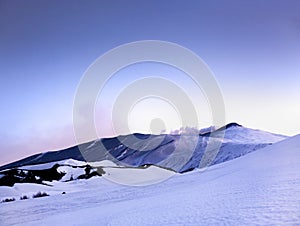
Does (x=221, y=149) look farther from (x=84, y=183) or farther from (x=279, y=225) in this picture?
(x=279, y=225)

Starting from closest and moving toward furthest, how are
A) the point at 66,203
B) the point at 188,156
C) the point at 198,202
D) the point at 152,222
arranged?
the point at 152,222, the point at 198,202, the point at 66,203, the point at 188,156

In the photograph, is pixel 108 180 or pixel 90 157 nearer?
pixel 108 180

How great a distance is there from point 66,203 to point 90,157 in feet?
71.7

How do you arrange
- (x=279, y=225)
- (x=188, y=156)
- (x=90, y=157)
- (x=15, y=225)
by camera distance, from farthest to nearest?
(x=188, y=156) < (x=90, y=157) < (x=15, y=225) < (x=279, y=225)

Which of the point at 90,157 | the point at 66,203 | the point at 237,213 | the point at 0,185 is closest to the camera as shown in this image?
the point at 237,213

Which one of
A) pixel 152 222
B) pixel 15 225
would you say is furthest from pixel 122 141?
pixel 152 222

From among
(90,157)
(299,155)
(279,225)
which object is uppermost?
(90,157)

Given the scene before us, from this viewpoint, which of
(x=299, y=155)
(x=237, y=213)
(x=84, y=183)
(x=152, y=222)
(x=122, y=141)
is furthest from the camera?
(x=122, y=141)

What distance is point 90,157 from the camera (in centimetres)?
3622

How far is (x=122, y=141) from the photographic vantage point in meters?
41.0

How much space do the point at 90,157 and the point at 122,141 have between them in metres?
5.76

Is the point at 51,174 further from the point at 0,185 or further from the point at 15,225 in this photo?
the point at 15,225

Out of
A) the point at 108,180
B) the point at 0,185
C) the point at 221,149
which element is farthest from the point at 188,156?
the point at 0,185

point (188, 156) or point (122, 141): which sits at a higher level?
point (122, 141)
